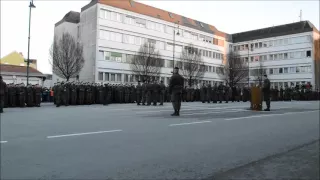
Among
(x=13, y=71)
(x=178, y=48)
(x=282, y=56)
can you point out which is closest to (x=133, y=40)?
(x=178, y=48)

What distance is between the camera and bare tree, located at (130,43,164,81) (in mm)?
53375

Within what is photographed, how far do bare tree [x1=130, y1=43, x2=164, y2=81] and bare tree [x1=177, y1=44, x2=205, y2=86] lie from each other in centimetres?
898

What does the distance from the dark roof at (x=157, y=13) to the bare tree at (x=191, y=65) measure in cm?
816

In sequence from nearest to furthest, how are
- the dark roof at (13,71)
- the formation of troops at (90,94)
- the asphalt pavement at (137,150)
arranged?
the asphalt pavement at (137,150) < the formation of troops at (90,94) < the dark roof at (13,71)

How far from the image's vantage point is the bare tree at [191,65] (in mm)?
62688

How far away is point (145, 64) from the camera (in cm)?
5384

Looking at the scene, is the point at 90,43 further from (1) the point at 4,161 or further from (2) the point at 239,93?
(1) the point at 4,161

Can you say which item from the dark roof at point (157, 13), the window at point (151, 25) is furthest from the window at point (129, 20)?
the window at point (151, 25)

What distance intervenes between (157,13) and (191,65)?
529 inches

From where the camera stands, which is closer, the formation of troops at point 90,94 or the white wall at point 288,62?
the formation of troops at point 90,94

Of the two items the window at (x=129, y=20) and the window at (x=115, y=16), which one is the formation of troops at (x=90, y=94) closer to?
the window at (x=115, y=16)

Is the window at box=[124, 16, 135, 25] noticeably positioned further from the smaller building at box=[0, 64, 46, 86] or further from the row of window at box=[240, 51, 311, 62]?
the row of window at box=[240, 51, 311, 62]

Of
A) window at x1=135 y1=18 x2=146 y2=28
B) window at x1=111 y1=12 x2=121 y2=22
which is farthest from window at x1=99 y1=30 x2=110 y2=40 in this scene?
window at x1=135 y1=18 x2=146 y2=28

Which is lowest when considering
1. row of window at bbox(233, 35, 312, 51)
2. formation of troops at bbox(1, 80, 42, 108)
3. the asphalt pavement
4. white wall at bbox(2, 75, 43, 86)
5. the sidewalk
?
the sidewalk
